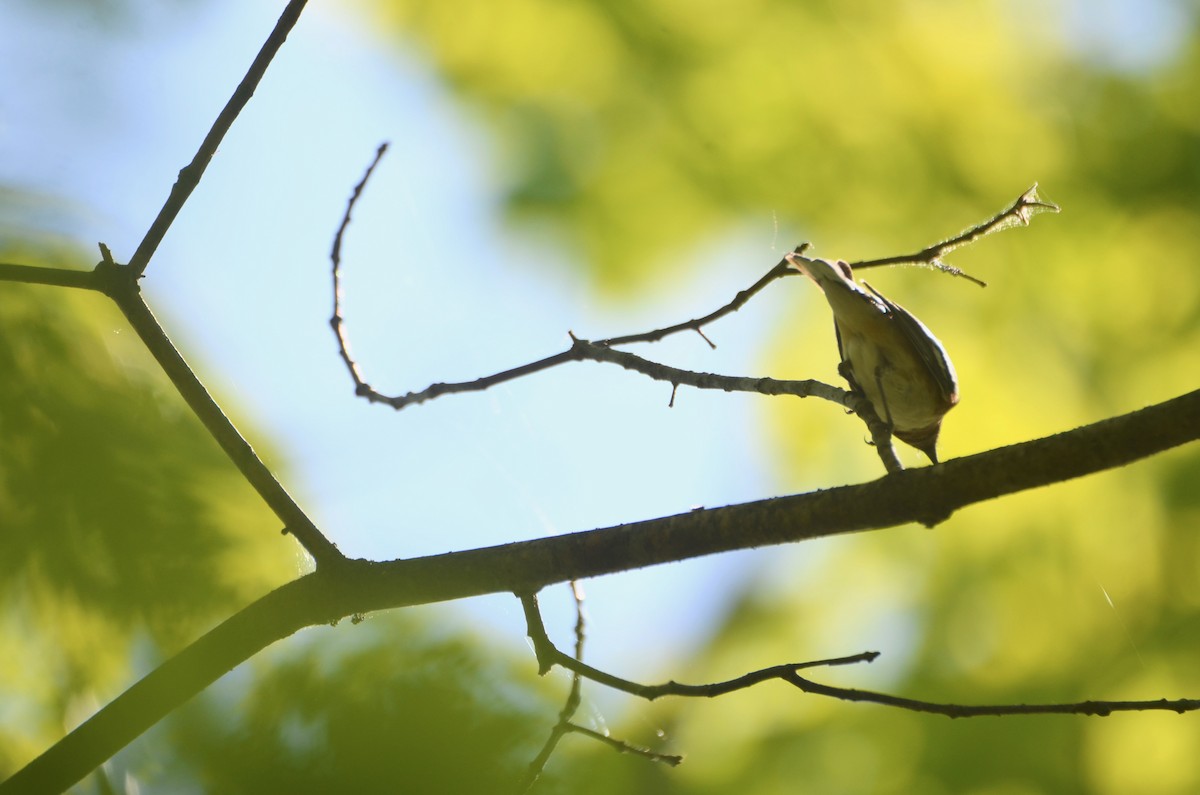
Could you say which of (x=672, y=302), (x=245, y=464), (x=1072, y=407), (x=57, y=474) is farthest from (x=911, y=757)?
(x=57, y=474)

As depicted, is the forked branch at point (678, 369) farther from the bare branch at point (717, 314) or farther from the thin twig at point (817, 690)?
the thin twig at point (817, 690)

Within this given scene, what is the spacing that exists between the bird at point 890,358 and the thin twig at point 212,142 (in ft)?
1.56

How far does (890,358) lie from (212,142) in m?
0.61

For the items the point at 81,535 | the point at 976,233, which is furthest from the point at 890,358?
the point at 81,535

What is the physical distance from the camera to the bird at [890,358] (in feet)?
2.58

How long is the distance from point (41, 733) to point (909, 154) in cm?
119

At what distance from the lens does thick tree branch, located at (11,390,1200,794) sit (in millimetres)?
519

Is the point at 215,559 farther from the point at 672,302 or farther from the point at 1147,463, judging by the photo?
the point at 1147,463

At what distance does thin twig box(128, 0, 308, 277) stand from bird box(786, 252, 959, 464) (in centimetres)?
48


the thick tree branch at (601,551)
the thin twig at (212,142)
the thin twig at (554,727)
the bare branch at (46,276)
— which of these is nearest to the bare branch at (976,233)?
the thick tree branch at (601,551)

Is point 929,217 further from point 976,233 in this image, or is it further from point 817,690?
point 817,690

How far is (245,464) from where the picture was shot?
0.72 metres

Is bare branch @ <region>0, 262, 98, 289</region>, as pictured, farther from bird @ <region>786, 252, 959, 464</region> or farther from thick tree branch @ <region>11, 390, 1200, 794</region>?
bird @ <region>786, 252, 959, 464</region>

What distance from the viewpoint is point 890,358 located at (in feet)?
2.61
